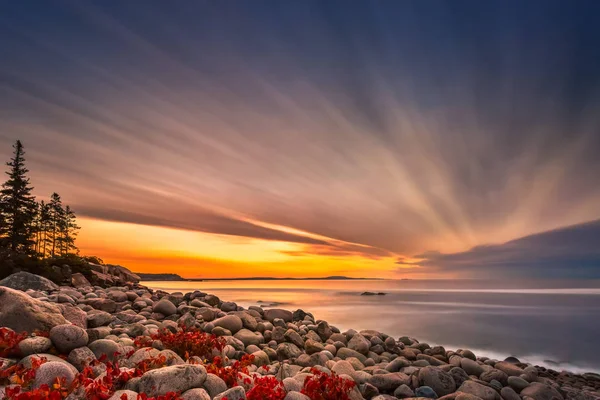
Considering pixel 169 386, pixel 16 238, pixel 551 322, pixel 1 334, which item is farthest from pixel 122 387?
pixel 16 238

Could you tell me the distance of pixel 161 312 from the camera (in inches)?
564

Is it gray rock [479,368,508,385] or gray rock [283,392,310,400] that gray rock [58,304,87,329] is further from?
gray rock [479,368,508,385]

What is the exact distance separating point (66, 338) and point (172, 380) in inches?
98.4

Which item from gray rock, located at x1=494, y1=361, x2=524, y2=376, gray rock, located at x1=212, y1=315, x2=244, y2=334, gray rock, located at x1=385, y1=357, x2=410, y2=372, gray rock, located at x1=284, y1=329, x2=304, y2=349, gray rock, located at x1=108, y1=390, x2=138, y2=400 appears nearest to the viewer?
gray rock, located at x1=108, y1=390, x2=138, y2=400

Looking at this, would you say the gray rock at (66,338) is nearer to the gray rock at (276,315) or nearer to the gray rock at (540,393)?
the gray rock at (276,315)

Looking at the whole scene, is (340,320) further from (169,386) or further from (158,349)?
(169,386)

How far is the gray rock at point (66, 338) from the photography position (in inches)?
266

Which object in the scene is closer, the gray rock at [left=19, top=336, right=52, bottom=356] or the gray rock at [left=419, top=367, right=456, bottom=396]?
the gray rock at [left=19, top=336, right=52, bottom=356]

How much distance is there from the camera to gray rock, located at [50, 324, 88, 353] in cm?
676

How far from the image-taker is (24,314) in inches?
294

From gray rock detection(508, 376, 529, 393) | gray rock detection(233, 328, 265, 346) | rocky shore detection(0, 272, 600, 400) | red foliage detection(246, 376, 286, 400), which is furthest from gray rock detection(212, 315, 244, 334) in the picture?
gray rock detection(508, 376, 529, 393)

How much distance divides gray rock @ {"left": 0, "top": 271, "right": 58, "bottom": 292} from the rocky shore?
4.32 meters

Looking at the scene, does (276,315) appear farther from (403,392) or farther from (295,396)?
(295,396)

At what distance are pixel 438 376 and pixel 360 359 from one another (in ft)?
11.7
